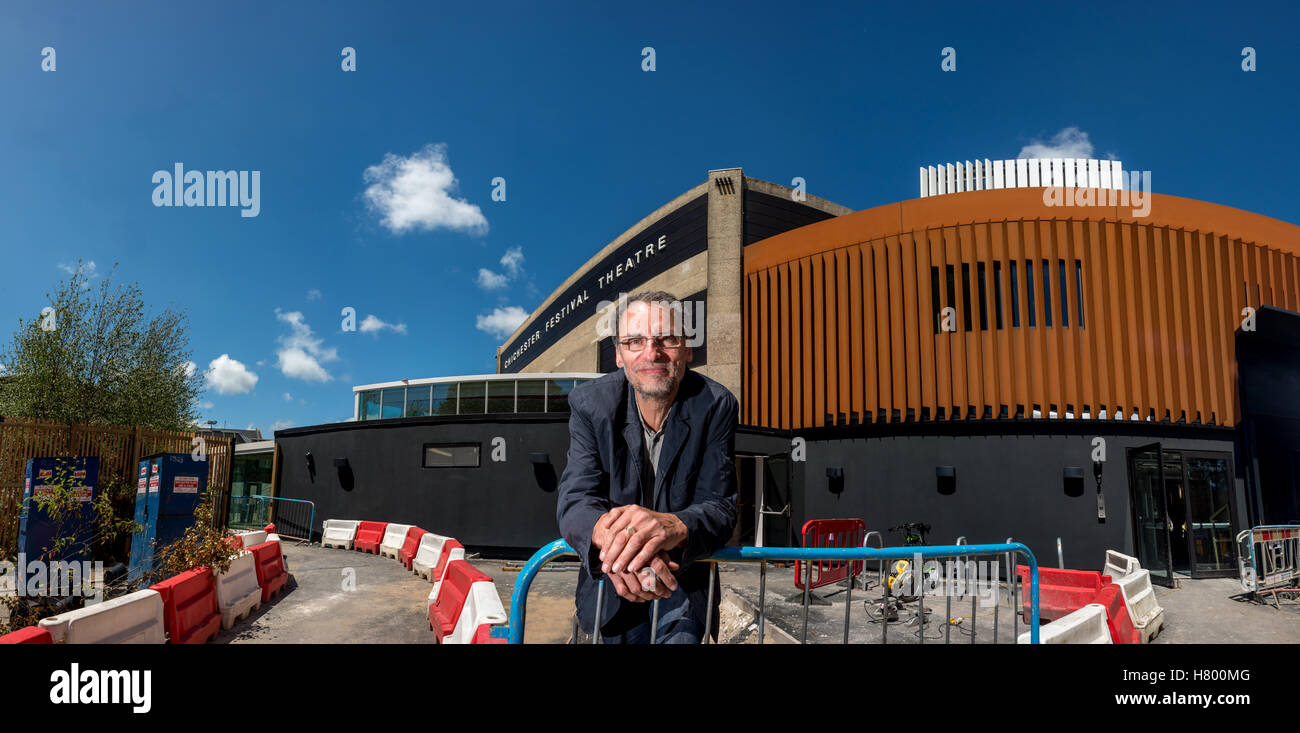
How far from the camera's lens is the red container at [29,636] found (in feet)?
12.6

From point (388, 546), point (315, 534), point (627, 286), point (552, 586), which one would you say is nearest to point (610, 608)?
point (552, 586)

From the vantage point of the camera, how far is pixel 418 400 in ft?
68.0

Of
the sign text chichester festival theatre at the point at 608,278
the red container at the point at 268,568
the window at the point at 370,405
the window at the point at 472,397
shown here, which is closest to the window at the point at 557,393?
the window at the point at 472,397

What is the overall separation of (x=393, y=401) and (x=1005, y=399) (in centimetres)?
1827

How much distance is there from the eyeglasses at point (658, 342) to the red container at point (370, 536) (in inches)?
604

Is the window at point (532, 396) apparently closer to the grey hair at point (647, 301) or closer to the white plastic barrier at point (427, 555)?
the white plastic barrier at point (427, 555)

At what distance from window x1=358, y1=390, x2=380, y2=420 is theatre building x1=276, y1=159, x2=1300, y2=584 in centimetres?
312

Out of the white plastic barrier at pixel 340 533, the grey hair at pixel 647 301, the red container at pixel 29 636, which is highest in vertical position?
the grey hair at pixel 647 301

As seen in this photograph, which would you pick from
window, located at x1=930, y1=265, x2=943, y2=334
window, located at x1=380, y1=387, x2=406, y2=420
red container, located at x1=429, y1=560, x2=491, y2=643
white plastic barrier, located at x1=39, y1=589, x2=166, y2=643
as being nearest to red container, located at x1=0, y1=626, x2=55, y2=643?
white plastic barrier, located at x1=39, y1=589, x2=166, y2=643

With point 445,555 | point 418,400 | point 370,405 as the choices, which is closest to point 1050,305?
point 445,555

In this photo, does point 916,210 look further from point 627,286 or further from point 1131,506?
point 627,286

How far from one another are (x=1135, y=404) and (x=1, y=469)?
23160mm
